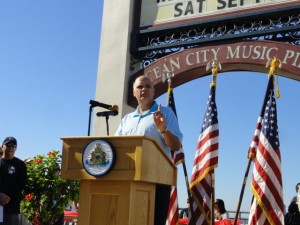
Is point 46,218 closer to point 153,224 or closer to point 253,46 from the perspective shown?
point 153,224

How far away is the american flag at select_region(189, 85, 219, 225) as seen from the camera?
5.82m

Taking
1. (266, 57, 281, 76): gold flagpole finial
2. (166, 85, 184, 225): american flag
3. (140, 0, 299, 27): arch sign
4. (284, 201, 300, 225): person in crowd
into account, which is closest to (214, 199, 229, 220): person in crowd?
(166, 85, 184, 225): american flag

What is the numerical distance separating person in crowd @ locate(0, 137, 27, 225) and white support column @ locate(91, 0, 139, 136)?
2.57 meters

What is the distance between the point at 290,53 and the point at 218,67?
104cm

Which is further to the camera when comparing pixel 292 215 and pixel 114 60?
pixel 114 60

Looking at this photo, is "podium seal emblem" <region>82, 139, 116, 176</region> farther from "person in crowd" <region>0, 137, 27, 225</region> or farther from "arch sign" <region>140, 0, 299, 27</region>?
"arch sign" <region>140, 0, 299, 27</region>

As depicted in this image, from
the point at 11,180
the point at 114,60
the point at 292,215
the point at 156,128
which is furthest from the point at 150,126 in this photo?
the point at 292,215

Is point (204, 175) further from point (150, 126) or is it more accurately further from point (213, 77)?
point (150, 126)

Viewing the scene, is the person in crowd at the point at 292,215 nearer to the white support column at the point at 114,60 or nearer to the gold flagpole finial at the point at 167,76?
the gold flagpole finial at the point at 167,76

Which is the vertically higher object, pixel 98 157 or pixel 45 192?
pixel 98 157

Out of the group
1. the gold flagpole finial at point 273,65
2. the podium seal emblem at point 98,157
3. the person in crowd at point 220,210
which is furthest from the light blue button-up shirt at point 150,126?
the person in crowd at point 220,210

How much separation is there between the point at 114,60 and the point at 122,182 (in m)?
5.40

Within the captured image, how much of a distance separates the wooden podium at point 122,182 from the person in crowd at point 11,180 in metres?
2.33

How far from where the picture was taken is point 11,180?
501cm
